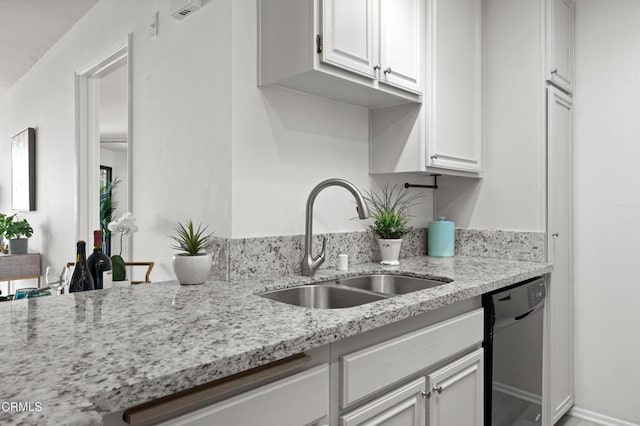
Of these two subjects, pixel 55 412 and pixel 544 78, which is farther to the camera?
pixel 544 78

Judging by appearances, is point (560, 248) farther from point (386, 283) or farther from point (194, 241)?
point (194, 241)

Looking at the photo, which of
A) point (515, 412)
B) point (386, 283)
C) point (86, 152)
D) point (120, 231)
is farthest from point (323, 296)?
point (86, 152)

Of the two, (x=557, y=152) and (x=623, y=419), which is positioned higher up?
(x=557, y=152)

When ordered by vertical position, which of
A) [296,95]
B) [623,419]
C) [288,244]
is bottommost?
[623,419]

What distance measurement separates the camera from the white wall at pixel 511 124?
217 centimetres

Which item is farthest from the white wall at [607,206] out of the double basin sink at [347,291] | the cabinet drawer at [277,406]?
the cabinet drawer at [277,406]

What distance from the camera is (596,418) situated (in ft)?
7.57

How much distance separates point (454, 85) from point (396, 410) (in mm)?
1606

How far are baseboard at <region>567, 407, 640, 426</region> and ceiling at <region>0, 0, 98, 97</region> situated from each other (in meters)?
3.87

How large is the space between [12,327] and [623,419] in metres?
A: 2.79

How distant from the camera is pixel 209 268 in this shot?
1499 mm

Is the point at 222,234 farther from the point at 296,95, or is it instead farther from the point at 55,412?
the point at 55,412

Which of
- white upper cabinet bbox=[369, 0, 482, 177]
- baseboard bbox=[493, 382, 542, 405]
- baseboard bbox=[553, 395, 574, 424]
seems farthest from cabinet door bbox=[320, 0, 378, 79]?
baseboard bbox=[553, 395, 574, 424]

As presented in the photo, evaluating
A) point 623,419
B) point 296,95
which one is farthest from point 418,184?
point 623,419
